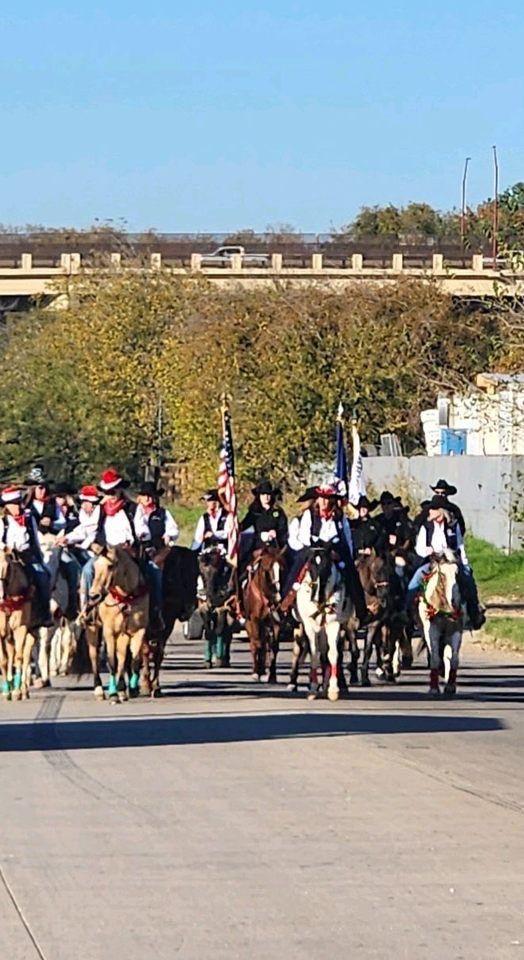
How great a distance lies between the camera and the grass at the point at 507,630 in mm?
29964

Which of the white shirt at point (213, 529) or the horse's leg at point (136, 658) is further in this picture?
the white shirt at point (213, 529)

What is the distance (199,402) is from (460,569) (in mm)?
36956

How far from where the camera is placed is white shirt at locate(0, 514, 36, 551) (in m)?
20.4

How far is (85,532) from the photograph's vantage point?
21.2 m

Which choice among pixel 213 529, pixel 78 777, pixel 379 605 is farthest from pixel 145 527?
pixel 78 777

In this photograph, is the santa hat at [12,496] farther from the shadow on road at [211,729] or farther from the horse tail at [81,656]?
the shadow on road at [211,729]

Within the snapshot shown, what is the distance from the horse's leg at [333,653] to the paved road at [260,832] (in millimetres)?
383

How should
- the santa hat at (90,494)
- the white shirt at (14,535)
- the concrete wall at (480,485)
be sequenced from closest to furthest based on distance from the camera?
the white shirt at (14,535), the santa hat at (90,494), the concrete wall at (480,485)

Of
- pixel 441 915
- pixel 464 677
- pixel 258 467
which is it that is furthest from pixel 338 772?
pixel 258 467

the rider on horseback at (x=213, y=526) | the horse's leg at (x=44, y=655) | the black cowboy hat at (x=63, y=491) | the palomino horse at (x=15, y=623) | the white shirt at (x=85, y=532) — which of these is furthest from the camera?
the rider on horseback at (x=213, y=526)

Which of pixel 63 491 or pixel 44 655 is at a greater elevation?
pixel 63 491

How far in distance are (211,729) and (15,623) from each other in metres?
3.36

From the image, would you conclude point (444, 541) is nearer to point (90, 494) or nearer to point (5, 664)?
point (90, 494)

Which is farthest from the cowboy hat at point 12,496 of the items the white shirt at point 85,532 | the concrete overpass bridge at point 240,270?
the concrete overpass bridge at point 240,270
